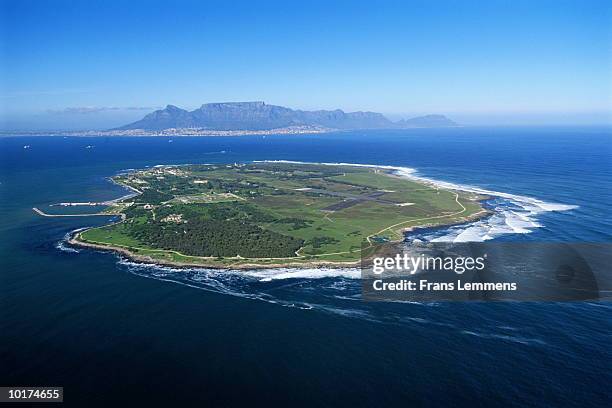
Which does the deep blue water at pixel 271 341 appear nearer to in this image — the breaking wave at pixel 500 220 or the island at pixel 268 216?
the island at pixel 268 216

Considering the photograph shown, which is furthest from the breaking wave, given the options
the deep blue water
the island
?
the deep blue water

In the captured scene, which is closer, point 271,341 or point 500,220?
point 271,341

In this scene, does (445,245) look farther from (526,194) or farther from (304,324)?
(526,194)

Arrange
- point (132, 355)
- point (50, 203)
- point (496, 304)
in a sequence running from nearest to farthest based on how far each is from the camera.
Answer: point (132, 355)
point (496, 304)
point (50, 203)

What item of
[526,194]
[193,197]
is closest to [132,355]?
[193,197]

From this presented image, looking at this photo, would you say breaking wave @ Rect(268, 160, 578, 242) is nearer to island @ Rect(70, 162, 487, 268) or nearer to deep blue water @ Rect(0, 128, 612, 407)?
island @ Rect(70, 162, 487, 268)

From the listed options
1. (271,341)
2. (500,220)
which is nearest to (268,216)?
(500,220)

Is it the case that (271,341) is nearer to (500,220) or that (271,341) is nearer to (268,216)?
(268,216)

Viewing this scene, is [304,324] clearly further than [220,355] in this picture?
Yes
